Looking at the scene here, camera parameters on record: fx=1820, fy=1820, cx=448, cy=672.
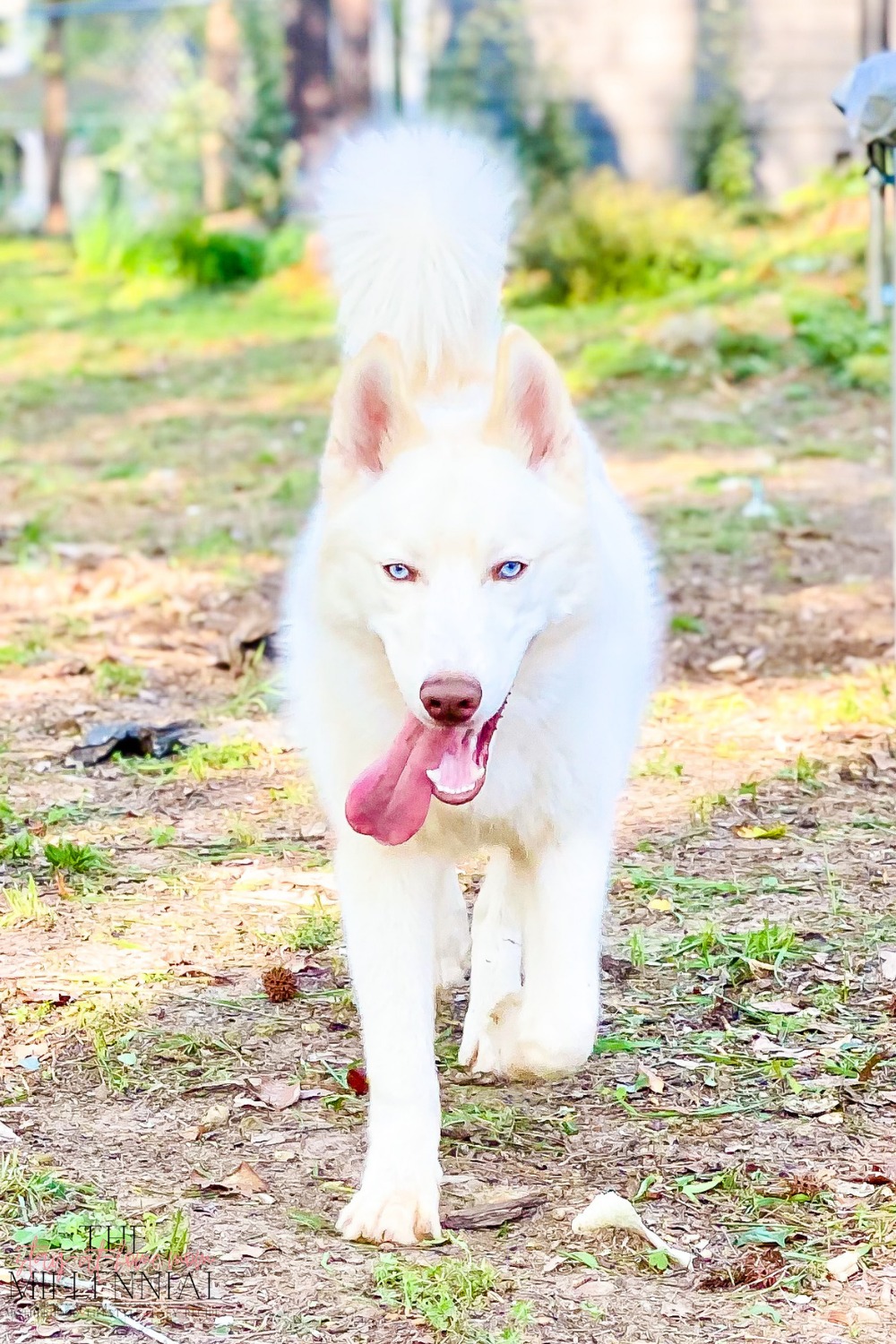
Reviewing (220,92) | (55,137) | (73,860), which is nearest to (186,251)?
(220,92)

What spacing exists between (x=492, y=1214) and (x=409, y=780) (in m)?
0.71

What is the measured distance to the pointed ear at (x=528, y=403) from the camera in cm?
298

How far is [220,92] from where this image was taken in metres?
21.4

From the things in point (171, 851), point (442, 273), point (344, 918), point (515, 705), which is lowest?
point (171, 851)

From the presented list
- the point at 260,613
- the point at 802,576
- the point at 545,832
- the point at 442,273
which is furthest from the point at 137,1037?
the point at 802,576

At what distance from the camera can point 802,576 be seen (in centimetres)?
709

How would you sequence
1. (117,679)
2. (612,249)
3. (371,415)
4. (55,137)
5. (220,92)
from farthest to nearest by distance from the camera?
(55,137) → (220,92) → (612,249) → (117,679) → (371,415)

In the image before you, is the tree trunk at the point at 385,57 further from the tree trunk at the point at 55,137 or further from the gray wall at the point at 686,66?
the tree trunk at the point at 55,137

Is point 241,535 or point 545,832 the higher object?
point 545,832

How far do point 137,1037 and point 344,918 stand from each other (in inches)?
27.7

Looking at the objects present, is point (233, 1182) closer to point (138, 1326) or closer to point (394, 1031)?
point (394, 1031)

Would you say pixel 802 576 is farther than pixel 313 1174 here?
Yes

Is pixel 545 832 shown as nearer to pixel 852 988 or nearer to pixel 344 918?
pixel 344 918

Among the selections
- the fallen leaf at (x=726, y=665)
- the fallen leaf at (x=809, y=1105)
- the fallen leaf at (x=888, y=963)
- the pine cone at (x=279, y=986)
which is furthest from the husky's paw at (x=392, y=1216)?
the fallen leaf at (x=726, y=665)
